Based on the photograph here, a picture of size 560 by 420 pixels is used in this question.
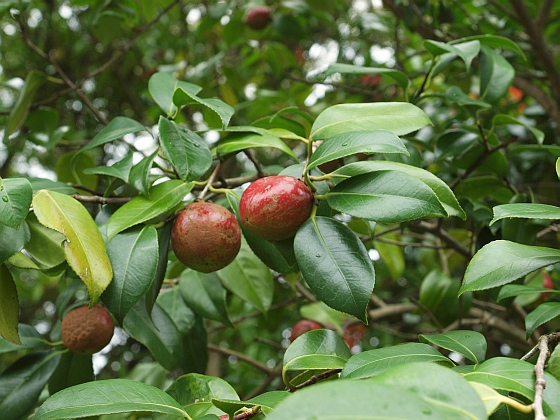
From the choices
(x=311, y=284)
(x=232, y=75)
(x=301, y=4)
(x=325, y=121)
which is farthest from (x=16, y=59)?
(x=311, y=284)

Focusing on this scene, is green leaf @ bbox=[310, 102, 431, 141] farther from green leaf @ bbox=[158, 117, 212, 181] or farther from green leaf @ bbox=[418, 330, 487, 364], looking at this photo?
green leaf @ bbox=[418, 330, 487, 364]

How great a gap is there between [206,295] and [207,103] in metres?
0.39

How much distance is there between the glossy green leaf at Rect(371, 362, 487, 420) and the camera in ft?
1.12

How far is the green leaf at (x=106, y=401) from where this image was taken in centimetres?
48

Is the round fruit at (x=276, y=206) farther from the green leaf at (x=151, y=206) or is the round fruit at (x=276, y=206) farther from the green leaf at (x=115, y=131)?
the green leaf at (x=115, y=131)

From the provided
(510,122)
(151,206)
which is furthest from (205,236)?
(510,122)

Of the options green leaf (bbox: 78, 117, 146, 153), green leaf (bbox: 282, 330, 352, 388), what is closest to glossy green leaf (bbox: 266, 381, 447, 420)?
green leaf (bbox: 282, 330, 352, 388)

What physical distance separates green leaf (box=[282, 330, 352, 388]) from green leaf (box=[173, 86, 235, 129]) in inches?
11.3

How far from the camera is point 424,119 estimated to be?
29.1 inches

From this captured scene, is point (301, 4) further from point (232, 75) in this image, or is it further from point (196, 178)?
point (196, 178)

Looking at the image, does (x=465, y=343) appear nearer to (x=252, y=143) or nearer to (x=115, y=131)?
(x=252, y=143)

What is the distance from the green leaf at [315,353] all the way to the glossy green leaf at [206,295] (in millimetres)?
289

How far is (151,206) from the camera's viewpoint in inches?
26.8

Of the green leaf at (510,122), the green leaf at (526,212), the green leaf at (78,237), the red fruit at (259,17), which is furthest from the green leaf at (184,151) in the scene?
the red fruit at (259,17)
